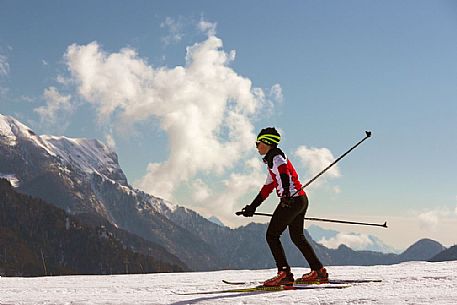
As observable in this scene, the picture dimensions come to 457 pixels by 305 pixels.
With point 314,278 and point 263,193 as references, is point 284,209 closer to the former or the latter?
point 263,193

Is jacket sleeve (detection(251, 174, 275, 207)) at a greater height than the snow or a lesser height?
greater

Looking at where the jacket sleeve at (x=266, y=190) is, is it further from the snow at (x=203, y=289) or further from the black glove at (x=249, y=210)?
the snow at (x=203, y=289)

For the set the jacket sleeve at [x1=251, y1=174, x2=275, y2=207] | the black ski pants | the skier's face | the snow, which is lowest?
the snow

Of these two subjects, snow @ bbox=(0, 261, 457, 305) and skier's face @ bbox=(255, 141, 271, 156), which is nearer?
snow @ bbox=(0, 261, 457, 305)

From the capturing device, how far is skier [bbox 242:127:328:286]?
821 centimetres

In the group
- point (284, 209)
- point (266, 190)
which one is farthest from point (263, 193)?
point (284, 209)

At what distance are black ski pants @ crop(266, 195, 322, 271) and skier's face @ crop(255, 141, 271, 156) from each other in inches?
36.5

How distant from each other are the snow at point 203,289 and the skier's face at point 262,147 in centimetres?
242

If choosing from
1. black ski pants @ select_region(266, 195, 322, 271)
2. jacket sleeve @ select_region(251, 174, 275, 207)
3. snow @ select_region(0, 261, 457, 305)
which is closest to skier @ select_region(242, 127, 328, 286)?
black ski pants @ select_region(266, 195, 322, 271)

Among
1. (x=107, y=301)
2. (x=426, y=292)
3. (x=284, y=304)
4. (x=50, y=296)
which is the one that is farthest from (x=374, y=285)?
(x=50, y=296)

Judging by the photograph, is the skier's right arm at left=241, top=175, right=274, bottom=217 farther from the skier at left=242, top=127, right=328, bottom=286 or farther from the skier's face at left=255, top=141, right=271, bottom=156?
the skier's face at left=255, top=141, right=271, bottom=156

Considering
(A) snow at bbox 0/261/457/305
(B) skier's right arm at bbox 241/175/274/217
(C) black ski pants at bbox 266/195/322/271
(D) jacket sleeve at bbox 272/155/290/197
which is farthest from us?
(B) skier's right arm at bbox 241/175/274/217

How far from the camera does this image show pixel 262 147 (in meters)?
8.51

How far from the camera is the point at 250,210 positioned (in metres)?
8.66
